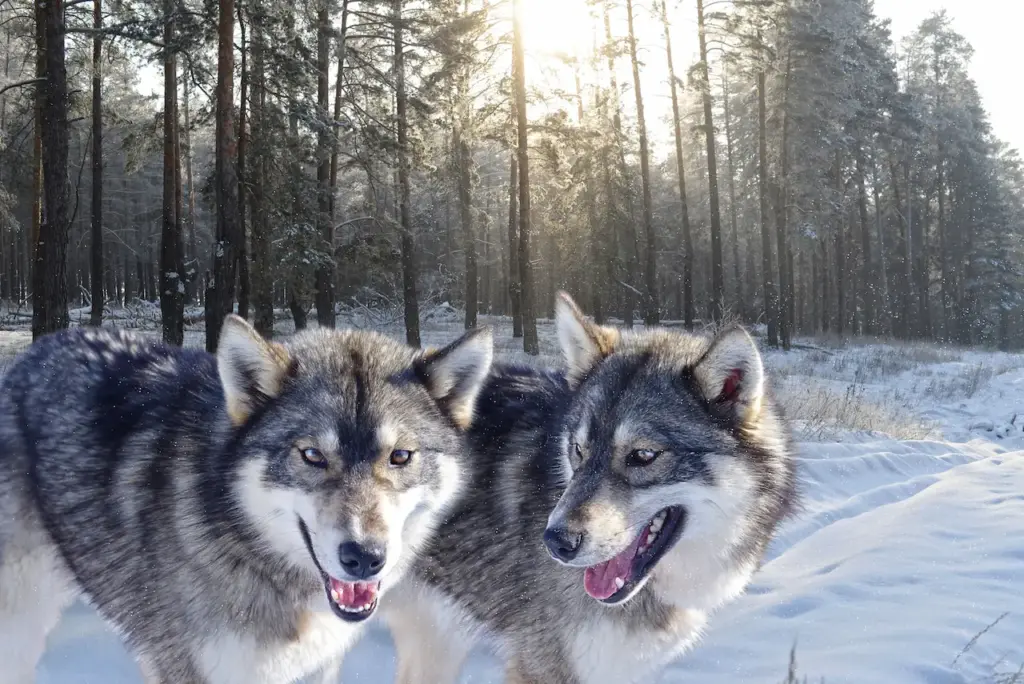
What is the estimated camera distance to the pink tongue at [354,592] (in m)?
2.60

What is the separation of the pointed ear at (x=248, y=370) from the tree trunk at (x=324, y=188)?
51.3ft

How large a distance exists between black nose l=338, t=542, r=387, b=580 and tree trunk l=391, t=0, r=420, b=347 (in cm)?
1648

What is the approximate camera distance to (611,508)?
2.52 meters

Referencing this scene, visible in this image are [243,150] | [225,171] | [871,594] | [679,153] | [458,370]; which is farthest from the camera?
[679,153]

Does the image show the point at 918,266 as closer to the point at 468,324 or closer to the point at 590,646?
the point at 468,324

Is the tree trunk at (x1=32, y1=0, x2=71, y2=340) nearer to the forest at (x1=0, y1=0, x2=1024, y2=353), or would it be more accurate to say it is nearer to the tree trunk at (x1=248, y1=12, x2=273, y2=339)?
the forest at (x1=0, y1=0, x2=1024, y2=353)

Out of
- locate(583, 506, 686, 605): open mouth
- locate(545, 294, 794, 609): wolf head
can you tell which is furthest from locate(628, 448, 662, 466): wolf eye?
locate(583, 506, 686, 605): open mouth

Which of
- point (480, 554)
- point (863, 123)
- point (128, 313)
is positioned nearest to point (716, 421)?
point (480, 554)

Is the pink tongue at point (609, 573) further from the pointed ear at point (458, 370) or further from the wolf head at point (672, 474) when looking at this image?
the pointed ear at point (458, 370)

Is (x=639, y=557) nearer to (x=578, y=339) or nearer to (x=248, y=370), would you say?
(x=578, y=339)

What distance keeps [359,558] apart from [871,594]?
11.6 feet

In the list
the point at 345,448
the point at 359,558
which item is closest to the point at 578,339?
the point at 345,448

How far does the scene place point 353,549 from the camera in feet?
7.80

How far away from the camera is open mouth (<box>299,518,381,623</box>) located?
8.46 ft
